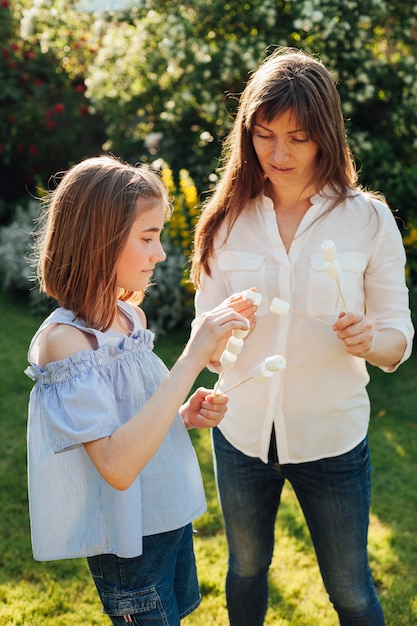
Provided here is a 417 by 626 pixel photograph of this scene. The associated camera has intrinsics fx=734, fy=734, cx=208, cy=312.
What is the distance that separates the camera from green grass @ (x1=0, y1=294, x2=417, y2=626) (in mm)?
2852

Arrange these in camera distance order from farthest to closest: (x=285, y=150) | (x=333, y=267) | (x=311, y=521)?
(x=311, y=521), (x=285, y=150), (x=333, y=267)

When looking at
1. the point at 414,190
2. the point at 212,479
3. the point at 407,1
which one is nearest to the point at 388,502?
the point at 212,479

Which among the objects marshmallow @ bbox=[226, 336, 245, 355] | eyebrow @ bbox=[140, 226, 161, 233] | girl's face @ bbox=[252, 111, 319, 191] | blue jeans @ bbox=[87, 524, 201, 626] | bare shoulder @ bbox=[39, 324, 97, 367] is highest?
girl's face @ bbox=[252, 111, 319, 191]

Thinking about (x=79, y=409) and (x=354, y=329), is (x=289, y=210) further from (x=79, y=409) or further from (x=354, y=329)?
(x=79, y=409)

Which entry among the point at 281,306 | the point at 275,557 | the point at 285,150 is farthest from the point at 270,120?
the point at 275,557

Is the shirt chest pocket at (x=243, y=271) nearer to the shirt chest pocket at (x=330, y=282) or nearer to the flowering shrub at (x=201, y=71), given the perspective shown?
the shirt chest pocket at (x=330, y=282)

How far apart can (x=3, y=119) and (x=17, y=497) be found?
5492 mm

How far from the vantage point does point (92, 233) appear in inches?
65.7

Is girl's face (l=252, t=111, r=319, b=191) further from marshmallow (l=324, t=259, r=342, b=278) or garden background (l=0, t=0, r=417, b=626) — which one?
garden background (l=0, t=0, r=417, b=626)

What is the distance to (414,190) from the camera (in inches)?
225

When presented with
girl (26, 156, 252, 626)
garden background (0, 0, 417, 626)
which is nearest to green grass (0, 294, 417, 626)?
garden background (0, 0, 417, 626)

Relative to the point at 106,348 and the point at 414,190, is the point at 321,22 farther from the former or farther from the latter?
the point at 106,348

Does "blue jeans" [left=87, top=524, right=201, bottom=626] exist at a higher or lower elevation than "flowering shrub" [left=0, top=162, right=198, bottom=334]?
higher

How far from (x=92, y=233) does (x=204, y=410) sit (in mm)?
516
